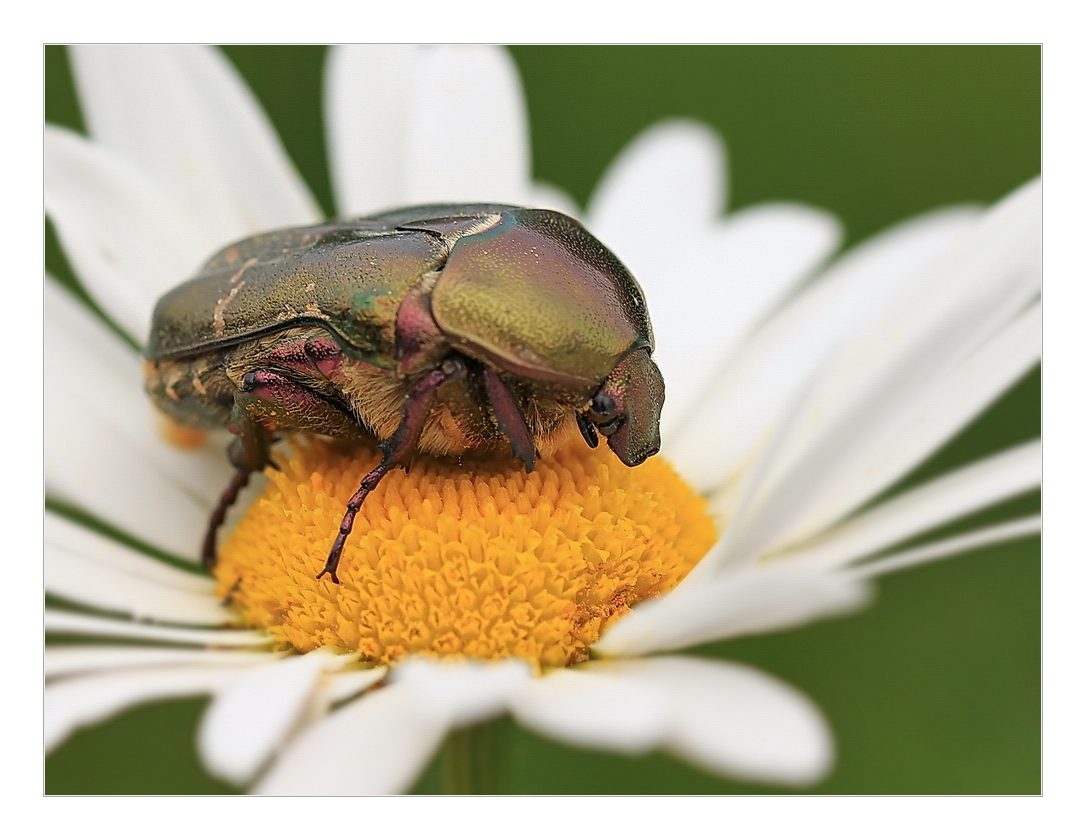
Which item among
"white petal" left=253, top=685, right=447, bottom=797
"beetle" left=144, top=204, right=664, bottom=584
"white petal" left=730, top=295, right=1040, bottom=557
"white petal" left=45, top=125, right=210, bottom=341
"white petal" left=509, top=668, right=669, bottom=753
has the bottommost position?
"white petal" left=253, top=685, right=447, bottom=797

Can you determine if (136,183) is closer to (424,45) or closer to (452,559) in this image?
(424,45)

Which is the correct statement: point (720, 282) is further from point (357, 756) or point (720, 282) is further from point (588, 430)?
point (357, 756)

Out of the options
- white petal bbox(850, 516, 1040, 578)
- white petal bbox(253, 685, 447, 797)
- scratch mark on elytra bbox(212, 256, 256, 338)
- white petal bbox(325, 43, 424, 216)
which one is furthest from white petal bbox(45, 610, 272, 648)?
white petal bbox(325, 43, 424, 216)

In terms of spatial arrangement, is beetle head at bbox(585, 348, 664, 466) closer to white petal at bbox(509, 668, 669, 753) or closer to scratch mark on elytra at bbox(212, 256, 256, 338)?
white petal at bbox(509, 668, 669, 753)

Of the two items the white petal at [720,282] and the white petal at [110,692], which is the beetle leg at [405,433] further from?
the white petal at [720,282]

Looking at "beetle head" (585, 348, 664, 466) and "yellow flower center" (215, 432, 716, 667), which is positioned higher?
"beetle head" (585, 348, 664, 466)

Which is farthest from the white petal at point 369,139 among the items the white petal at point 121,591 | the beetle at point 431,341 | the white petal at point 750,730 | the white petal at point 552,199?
the white petal at point 750,730
